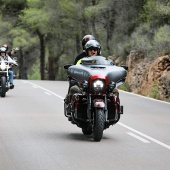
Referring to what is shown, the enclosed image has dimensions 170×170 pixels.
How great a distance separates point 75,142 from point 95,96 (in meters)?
0.90

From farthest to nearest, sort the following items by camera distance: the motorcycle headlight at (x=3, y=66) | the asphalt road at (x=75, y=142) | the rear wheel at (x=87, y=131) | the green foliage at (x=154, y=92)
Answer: the green foliage at (x=154, y=92)
the motorcycle headlight at (x=3, y=66)
the rear wheel at (x=87, y=131)
the asphalt road at (x=75, y=142)

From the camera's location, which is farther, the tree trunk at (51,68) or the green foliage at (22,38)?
the tree trunk at (51,68)

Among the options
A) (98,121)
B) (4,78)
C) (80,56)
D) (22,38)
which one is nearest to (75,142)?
(98,121)

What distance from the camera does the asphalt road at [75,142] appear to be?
30.4 ft

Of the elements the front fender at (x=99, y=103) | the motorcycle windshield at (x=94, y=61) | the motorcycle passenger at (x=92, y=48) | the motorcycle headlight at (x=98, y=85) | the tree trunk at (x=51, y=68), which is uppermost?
the motorcycle passenger at (x=92, y=48)

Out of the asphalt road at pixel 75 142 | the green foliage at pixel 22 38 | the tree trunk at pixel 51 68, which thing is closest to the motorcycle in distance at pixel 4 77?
the asphalt road at pixel 75 142

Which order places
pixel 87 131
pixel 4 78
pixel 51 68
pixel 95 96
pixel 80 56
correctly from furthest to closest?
1. pixel 51 68
2. pixel 4 78
3. pixel 80 56
4. pixel 87 131
5. pixel 95 96

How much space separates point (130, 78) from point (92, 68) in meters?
19.3

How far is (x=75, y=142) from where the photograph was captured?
11602mm

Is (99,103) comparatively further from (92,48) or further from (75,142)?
(92,48)

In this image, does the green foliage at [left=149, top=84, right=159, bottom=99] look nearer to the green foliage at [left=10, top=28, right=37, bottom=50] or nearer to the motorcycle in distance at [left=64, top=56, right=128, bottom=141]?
the motorcycle in distance at [left=64, top=56, right=128, bottom=141]

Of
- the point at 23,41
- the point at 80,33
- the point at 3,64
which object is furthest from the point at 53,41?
the point at 3,64

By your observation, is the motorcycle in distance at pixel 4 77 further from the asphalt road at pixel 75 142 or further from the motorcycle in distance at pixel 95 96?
the motorcycle in distance at pixel 95 96

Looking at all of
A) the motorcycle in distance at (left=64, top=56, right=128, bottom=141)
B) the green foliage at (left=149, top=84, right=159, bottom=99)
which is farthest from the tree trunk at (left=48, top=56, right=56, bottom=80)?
the motorcycle in distance at (left=64, top=56, right=128, bottom=141)
